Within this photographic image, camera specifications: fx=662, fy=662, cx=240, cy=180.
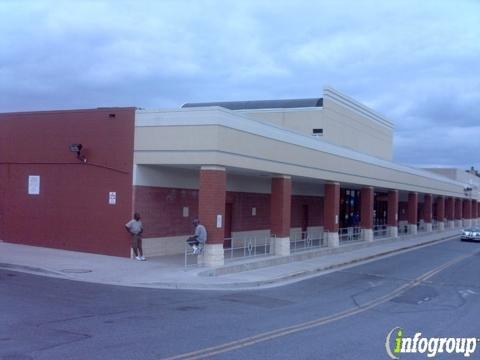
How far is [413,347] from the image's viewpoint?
423 inches

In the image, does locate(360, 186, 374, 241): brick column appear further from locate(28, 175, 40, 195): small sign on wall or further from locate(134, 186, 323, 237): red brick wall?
locate(28, 175, 40, 195): small sign on wall

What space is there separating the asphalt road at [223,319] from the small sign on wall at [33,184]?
7225 millimetres

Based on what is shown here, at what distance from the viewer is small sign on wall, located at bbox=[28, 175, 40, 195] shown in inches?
1001

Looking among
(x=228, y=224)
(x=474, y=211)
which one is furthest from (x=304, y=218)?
(x=474, y=211)

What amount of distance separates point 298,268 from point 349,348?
1431cm

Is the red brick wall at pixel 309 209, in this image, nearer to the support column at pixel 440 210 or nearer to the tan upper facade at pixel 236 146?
the tan upper facade at pixel 236 146

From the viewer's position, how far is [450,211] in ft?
238

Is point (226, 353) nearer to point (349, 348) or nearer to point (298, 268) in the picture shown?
point (349, 348)

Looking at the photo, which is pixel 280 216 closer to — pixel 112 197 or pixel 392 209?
pixel 112 197

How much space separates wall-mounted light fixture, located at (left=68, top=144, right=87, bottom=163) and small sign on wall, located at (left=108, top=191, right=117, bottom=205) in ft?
5.66

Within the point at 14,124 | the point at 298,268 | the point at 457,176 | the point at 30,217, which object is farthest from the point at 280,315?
the point at 457,176

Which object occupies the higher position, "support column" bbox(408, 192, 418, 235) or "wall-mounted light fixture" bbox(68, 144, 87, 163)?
"wall-mounted light fixture" bbox(68, 144, 87, 163)

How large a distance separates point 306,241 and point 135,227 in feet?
42.9

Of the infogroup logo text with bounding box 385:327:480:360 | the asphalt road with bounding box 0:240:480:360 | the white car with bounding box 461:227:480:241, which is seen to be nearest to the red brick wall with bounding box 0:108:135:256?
the asphalt road with bounding box 0:240:480:360
